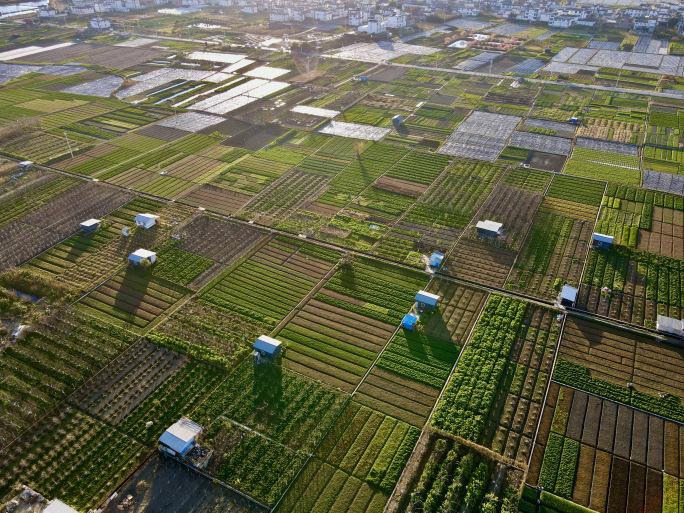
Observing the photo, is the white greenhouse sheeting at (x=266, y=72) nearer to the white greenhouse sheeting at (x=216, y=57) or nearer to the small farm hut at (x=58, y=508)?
the white greenhouse sheeting at (x=216, y=57)

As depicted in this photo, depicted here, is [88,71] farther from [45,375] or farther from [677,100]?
[677,100]

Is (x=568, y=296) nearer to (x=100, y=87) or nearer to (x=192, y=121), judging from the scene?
(x=192, y=121)

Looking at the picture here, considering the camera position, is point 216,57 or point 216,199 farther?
point 216,57

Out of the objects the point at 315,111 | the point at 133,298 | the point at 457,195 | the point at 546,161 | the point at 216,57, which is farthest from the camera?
the point at 216,57

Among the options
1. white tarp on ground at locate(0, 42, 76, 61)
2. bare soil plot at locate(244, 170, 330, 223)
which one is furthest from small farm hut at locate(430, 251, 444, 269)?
white tarp on ground at locate(0, 42, 76, 61)

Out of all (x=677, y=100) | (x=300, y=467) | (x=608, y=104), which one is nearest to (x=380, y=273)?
(x=300, y=467)

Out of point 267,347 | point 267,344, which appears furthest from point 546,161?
point 267,347
